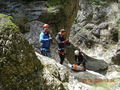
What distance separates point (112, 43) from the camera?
25359 mm

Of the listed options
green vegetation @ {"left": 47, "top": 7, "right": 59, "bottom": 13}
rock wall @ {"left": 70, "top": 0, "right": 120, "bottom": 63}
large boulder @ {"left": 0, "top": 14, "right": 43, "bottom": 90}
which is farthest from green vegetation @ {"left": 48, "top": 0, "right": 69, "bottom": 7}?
large boulder @ {"left": 0, "top": 14, "right": 43, "bottom": 90}

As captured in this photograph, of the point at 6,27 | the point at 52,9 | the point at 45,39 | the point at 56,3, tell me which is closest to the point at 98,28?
the point at 56,3

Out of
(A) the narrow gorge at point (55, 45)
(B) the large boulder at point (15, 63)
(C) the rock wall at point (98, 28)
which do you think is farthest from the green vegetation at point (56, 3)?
(B) the large boulder at point (15, 63)

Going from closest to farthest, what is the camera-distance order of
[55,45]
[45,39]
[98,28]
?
[45,39] → [55,45] → [98,28]

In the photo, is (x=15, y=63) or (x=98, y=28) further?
(x=98, y=28)

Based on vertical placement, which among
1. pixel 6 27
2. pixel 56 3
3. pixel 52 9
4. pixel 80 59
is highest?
pixel 6 27

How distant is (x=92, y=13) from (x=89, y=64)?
49.0ft

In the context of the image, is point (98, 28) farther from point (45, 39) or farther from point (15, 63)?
point (15, 63)

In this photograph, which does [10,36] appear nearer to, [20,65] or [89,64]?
[20,65]

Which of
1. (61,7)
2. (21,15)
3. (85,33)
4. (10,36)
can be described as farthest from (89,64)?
(10,36)

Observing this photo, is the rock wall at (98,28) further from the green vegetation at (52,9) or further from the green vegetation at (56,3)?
the green vegetation at (52,9)

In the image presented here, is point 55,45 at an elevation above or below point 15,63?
below

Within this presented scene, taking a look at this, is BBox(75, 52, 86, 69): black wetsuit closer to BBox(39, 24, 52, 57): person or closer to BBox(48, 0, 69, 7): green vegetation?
BBox(39, 24, 52, 57): person

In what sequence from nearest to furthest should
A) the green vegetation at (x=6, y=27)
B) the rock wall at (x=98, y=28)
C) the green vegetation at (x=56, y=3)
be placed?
the green vegetation at (x=6, y=27), the green vegetation at (x=56, y=3), the rock wall at (x=98, y=28)
